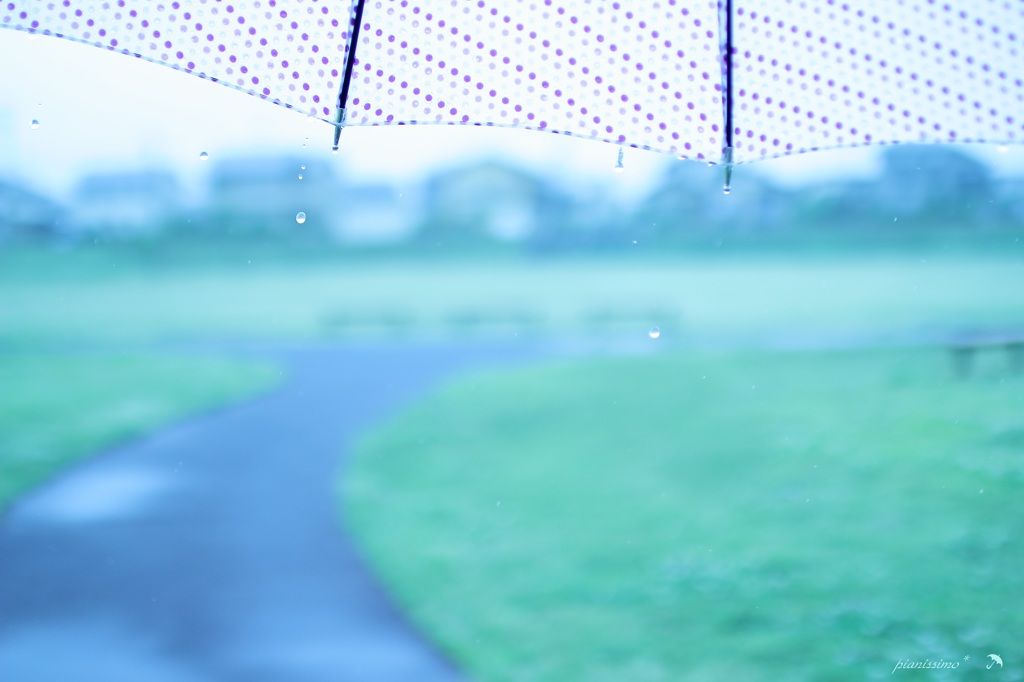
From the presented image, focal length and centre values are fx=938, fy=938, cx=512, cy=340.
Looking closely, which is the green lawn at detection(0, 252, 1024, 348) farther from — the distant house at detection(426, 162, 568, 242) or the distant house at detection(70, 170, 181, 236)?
the distant house at detection(426, 162, 568, 242)

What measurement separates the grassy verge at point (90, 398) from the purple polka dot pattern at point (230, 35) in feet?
18.7

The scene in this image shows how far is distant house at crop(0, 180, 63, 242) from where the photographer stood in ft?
39.1

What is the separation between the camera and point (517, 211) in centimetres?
1720

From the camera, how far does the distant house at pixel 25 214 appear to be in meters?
11.9

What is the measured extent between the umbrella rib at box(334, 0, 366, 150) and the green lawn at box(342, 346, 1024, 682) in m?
2.71

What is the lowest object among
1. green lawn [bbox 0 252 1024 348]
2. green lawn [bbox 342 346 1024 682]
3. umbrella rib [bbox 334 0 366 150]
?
green lawn [bbox 0 252 1024 348]

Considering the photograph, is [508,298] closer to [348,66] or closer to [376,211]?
[376,211]

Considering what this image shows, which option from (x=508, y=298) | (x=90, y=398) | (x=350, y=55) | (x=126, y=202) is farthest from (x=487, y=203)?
(x=350, y=55)

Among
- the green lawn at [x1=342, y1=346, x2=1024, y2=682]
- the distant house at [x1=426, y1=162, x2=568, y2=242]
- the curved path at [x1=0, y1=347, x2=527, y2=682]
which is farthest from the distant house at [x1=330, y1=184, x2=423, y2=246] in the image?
the curved path at [x1=0, y1=347, x2=527, y2=682]

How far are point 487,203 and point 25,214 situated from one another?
783cm

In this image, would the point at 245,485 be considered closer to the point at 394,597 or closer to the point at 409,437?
the point at 409,437

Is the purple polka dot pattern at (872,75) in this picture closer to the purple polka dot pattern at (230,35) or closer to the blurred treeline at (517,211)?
the purple polka dot pattern at (230,35)

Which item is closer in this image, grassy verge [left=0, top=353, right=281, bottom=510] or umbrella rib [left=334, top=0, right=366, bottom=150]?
umbrella rib [left=334, top=0, right=366, bottom=150]

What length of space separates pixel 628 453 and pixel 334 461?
7.89 ft
